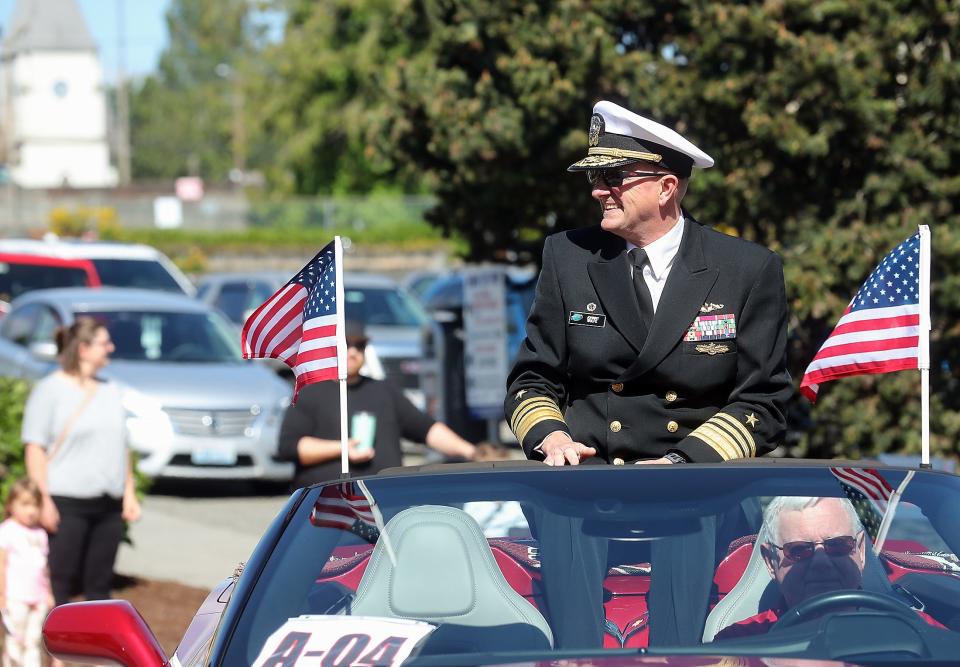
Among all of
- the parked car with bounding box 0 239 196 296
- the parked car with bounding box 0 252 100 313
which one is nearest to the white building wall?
the parked car with bounding box 0 239 196 296

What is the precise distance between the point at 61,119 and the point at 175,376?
8921cm

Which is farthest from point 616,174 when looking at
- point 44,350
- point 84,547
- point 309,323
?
point 44,350

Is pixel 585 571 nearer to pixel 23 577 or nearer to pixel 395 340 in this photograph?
pixel 23 577

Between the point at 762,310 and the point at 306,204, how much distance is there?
165 ft

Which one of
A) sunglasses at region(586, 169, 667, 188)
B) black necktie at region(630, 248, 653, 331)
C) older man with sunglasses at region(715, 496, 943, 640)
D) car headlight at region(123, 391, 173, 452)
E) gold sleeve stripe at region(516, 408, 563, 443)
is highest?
sunglasses at region(586, 169, 667, 188)

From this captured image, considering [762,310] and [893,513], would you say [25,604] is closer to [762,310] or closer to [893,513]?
[762,310]

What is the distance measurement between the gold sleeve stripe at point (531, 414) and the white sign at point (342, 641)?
105cm

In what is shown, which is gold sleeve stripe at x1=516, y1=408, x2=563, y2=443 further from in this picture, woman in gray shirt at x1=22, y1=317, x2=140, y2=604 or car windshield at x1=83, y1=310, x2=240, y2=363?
car windshield at x1=83, y1=310, x2=240, y2=363

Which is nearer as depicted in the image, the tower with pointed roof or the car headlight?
the car headlight

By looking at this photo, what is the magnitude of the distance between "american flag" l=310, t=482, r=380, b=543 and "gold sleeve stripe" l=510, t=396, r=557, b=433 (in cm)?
76

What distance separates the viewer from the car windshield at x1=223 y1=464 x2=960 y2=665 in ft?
11.0

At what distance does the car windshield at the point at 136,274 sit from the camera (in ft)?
70.8

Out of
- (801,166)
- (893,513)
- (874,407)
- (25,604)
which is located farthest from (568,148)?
(893,513)

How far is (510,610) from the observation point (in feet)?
11.4
